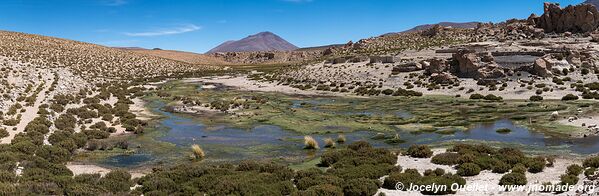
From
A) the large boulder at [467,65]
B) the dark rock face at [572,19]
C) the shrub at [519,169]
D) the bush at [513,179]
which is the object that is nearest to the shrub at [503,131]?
the shrub at [519,169]

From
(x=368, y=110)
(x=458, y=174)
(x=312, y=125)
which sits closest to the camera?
(x=458, y=174)

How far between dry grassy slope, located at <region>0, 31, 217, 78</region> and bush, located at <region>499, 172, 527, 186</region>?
2814 inches

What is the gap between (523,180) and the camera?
51.8 ft

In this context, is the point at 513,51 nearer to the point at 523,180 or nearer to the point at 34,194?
the point at 523,180

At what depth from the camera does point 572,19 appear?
80875mm

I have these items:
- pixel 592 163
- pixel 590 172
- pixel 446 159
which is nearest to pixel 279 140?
pixel 446 159

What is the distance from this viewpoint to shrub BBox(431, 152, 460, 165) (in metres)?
19.4

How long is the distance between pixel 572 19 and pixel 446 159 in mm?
75633

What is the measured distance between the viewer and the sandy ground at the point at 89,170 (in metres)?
20.1

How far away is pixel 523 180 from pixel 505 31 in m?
87.8

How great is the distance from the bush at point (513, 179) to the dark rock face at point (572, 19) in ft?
250

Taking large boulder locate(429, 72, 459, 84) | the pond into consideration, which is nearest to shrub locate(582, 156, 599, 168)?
the pond

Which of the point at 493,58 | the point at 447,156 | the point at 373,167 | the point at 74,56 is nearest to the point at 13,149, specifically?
the point at 373,167

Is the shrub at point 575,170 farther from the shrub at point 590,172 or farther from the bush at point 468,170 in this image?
the bush at point 468,170
